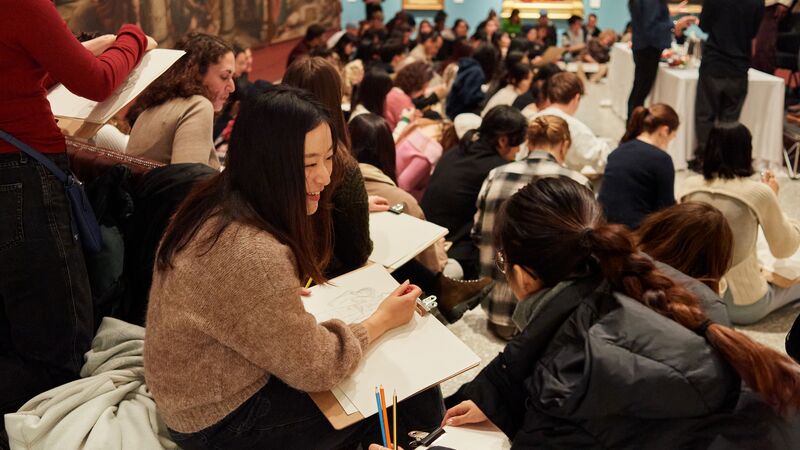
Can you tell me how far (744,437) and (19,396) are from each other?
1.87 metres

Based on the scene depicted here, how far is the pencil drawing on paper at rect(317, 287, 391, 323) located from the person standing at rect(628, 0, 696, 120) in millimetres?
5334

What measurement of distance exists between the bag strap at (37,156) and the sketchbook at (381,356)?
0.76 m

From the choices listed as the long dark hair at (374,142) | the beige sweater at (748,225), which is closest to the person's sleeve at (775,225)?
the beige sweater at (748,225)

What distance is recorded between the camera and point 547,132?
11.5ft

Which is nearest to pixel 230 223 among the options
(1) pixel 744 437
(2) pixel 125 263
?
(2) pixel 125 263

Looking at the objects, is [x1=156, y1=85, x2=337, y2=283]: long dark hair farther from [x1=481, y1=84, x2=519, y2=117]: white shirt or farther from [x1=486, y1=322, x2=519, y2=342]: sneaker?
[x1=481, y1=84, x2=519, y2=117]: white shirt

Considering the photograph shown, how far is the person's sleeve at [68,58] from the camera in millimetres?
1795

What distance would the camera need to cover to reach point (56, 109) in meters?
2.28

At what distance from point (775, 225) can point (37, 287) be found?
304cm

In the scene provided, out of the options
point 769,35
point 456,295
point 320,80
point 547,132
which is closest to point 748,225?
point 547,132

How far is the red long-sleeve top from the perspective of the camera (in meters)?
1.78

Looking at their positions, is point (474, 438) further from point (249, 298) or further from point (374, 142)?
point (374, 142)

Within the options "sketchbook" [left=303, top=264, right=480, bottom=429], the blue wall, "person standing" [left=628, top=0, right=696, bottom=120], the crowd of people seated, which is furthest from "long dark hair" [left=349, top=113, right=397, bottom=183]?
the blue wall

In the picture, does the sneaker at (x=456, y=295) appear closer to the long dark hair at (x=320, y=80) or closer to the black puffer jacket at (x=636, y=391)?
the long dark hair at (x=320, y=80)
